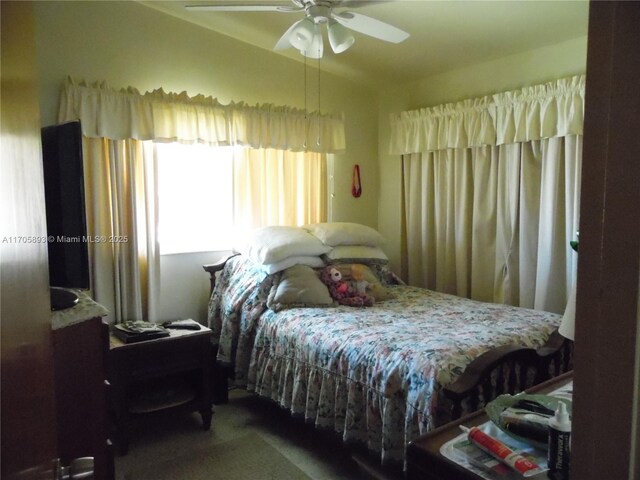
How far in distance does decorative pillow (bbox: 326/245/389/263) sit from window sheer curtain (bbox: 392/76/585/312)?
61 cm

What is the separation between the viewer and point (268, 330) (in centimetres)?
277

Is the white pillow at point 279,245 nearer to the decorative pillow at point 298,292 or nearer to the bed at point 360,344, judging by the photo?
the bed at point 360,344

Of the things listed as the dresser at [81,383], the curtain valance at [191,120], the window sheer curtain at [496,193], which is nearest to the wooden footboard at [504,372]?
the window sheer curtain at [496,193]

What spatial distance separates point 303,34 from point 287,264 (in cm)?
141

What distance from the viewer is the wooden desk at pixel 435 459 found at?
3.17ft

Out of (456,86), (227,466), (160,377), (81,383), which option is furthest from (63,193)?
(456,86)

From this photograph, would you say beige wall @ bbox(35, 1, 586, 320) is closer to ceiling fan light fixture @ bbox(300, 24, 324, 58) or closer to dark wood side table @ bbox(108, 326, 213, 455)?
dark wood side table @ bbox(108, 326, 213, 455)

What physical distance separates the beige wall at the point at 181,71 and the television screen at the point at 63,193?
114 centimetres

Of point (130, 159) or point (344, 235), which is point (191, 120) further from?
point (344, 235)

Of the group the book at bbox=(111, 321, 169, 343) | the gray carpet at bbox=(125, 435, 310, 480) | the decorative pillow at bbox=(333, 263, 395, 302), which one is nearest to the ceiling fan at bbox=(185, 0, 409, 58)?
the decorative pillow at bbox=(333, 263, 395, 302)

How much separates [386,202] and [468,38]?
64.8 inches

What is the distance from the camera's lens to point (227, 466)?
93.0 inches

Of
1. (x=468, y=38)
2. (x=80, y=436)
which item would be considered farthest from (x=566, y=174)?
(x=80, y=436)

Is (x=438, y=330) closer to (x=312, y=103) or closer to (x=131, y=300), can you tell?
(x=131, y=300)
